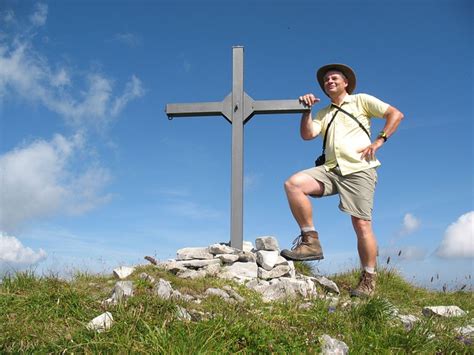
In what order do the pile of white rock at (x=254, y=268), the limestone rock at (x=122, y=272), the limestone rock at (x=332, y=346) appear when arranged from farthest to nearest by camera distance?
the limestone rock at (x=122, y=272) < the pile of white rock at (x=254, y=268) < the limestone rock at (x=332, y=346)

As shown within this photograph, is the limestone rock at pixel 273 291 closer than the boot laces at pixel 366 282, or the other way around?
the limestone rock at pixel 273 291

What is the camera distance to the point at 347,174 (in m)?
6.93

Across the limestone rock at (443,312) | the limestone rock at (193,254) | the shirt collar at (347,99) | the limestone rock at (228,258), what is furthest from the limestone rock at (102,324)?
the shirt collar at (347,99)

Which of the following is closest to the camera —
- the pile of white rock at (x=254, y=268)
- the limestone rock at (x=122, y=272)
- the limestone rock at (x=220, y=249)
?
the pile of white rock at (x=254, y=268)

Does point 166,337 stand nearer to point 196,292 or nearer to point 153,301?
point 153,301

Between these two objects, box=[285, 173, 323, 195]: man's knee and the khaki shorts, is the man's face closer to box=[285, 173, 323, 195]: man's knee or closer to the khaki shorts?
the khaki shorts

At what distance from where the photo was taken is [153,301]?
473 centimetres

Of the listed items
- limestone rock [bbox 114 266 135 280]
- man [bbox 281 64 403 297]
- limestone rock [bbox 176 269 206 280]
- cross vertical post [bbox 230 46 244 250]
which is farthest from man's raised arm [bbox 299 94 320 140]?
limestone rock [bbox 114 266 135 280]

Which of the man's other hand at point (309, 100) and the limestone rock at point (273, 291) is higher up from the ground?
the man's other hand at point (309, 100)

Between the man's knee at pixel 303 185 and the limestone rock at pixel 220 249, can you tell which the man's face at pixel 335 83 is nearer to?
the man's knee at pixel 303 185

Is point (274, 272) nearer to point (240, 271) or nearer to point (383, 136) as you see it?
point (240, 271)

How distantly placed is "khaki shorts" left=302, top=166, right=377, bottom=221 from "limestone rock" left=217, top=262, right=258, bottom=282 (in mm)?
1584

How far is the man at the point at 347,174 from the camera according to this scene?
6934 mm

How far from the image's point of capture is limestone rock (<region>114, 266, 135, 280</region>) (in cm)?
689
